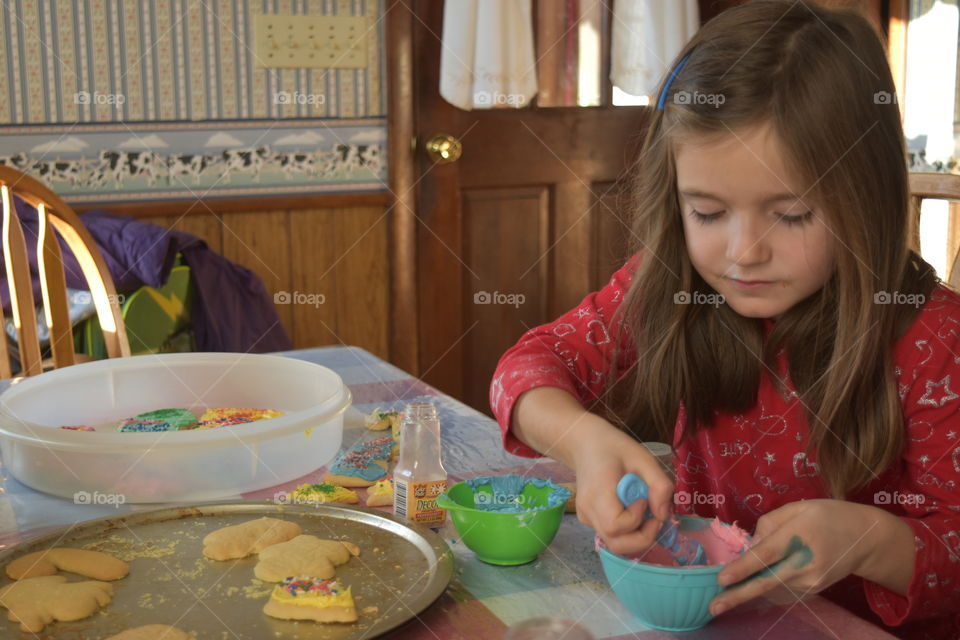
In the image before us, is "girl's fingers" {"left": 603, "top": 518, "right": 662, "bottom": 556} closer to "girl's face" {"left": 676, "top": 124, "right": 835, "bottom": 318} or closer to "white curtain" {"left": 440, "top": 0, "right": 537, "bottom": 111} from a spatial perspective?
"girl's face" {"left": 676, "top": 124, "right": 835, "bottom": 318}

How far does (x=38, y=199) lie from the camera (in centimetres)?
194

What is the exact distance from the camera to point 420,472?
1073 millimetres

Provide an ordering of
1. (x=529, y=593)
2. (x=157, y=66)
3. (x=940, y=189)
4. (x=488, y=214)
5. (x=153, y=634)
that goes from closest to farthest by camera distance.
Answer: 1. (x=153, y=634)
2. (x=529, y=593)
3. (x=940, y=189)
4. (x=157, y=66)
5. (x=488, y=214)

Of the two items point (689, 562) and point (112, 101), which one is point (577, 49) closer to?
point (112, 101)

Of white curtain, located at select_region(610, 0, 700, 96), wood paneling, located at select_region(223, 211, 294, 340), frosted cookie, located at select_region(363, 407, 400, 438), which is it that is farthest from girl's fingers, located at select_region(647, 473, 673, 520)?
white curtain, located at select_region(610, 0, 700, 96)

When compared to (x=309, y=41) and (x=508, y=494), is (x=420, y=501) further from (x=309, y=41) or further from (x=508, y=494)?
(x=309, y=41)

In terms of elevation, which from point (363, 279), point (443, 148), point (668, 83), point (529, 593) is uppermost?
point (668, 83)

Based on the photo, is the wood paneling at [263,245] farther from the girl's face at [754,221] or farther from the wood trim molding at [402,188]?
the girl's face at [754,221]

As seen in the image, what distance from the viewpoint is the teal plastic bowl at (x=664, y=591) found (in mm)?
805

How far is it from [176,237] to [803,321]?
6.13 feet

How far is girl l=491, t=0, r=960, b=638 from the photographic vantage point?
0.90 m

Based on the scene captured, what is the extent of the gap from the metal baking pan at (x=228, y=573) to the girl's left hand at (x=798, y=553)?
0.24 meters

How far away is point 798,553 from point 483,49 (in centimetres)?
239

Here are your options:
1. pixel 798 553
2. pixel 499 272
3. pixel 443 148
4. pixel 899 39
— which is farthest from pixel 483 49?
pixel 798 553
